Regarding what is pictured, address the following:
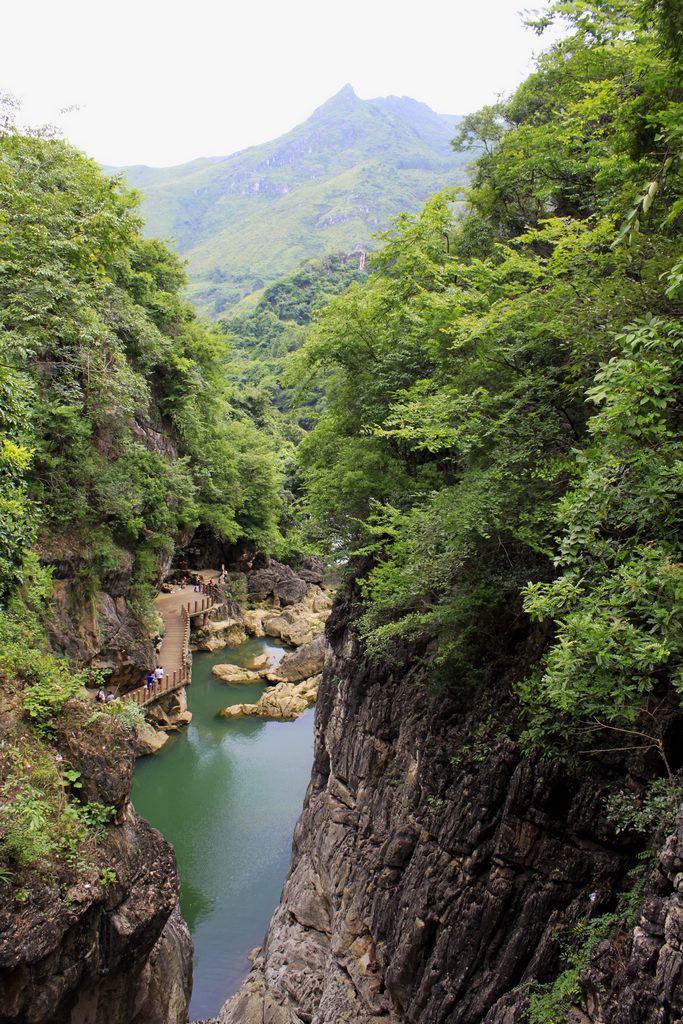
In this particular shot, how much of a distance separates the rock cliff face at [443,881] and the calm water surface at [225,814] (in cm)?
161

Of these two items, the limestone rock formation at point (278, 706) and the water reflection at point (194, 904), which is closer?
the water reflection at point (194, 904)

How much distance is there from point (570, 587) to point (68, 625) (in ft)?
44.2

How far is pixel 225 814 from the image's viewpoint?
694 inches

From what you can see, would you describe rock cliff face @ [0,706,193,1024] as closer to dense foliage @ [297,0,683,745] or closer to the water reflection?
the water reflection

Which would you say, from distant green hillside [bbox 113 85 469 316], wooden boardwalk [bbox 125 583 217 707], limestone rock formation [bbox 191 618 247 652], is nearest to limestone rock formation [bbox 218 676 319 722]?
wooden boardwalk [bbox 125 583 217 707]

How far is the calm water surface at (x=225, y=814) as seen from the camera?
44.0ft

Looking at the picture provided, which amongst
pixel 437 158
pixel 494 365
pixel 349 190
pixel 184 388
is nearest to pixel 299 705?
pixel 184 388

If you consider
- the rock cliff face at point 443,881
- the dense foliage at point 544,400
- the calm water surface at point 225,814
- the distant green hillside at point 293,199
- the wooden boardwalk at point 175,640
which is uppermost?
the distant green hillside at point 293,199

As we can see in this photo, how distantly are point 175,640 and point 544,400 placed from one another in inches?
733

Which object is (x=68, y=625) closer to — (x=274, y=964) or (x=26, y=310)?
(x=26, y=310)

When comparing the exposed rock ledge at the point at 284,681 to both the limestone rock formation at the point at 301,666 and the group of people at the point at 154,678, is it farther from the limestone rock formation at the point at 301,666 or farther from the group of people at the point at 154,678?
the group of people at the point at 154,678

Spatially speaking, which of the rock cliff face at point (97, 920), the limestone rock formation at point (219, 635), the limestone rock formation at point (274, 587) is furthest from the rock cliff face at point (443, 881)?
the limestone rock formation at point (274, 587)

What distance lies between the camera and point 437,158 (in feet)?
526

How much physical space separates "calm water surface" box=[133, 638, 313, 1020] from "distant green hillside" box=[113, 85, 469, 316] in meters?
83.6
